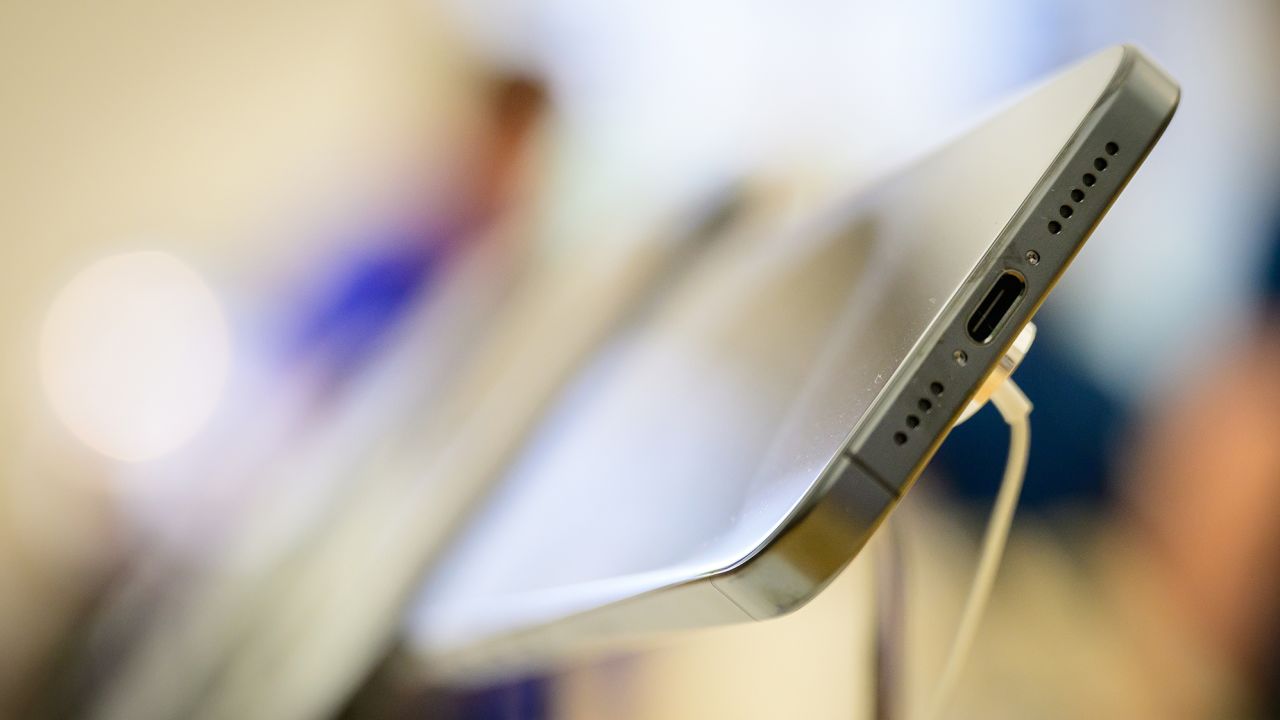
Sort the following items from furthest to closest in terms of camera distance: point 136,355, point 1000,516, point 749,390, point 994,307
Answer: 1. point 136,355
2. point 1000,516
3. point 749,390
4. point 994,307

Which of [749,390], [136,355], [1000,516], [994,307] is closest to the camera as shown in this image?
[994,307]

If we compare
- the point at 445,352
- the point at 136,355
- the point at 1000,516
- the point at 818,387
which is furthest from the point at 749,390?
the point at 136,355

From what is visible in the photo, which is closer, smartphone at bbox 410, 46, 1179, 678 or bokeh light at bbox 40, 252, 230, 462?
smartphone at bbox 410, 46, 1179, 678

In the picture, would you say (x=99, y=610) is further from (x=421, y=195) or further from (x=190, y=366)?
(x=421, y=195)

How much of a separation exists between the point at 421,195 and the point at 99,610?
463 mm

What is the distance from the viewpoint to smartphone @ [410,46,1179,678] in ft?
0.99

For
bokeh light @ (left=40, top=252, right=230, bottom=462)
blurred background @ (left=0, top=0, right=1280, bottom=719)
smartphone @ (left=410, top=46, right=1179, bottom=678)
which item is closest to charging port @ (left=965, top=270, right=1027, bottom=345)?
smartphone @ (left=410, top=46, right=1179, bottom=678)

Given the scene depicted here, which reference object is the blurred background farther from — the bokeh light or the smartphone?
the smartphone

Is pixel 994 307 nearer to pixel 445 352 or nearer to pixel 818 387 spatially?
pixel 818 387

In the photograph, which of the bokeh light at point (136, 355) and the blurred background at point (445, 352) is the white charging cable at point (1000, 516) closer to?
the blurred background at point (445, 352)

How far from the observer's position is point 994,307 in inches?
12.1

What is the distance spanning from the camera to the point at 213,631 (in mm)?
793

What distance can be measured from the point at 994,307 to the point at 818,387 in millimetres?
90

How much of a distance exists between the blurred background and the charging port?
0.46m
